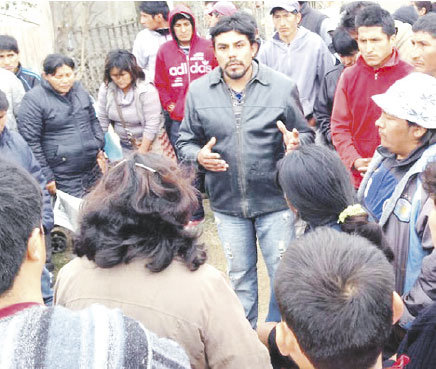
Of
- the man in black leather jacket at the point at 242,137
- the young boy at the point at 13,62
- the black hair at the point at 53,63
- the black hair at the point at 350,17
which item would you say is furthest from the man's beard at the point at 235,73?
the young boy at the point at 13,62

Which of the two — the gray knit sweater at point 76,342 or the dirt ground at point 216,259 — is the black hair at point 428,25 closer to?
the dirt ground at point 216,259

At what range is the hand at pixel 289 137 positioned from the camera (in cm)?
308

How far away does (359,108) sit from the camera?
12.3 ft

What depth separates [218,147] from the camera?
11.0 ft

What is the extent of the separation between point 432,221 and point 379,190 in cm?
67

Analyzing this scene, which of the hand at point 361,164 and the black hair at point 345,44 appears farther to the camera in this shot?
the black hair at point 345,44

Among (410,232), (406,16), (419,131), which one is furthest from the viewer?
(406,16)

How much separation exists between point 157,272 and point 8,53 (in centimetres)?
410

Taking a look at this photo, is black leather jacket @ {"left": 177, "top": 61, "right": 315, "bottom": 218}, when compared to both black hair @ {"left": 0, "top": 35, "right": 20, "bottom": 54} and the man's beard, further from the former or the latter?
black hair @ {"left": 0, "top": 35, "right": 20, "bottom": 54}

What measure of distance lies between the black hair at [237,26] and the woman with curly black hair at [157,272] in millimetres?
1763

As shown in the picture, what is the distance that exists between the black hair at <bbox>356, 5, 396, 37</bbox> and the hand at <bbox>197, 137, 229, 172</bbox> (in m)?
1.42

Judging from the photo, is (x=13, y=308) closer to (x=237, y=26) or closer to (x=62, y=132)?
(x=237, y=26)

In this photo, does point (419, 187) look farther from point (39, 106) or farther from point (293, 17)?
point (39, 106)

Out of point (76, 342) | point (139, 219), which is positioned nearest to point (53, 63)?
point (139, 219)
